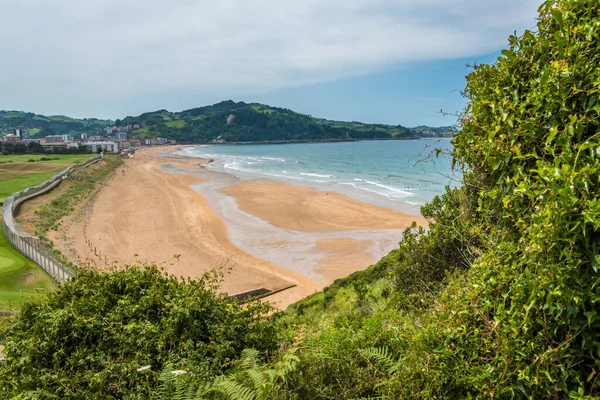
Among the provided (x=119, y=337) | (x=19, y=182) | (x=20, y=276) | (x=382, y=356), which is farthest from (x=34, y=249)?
(x=19, y=182)

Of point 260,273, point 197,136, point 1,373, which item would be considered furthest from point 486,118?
point 197,136

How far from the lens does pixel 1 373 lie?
137 inches

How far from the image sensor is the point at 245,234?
1057 inches

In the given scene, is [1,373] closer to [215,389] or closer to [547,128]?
[215,389]

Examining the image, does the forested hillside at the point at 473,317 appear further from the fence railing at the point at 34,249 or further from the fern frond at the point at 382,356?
the fence railing at the point at 34,249

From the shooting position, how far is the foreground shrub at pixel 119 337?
3385 mm

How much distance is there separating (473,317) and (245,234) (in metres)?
24.4

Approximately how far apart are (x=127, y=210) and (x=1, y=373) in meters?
32.8

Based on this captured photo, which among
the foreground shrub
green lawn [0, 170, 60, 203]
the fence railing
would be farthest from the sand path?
green lawn [0, 170, 60, 203]

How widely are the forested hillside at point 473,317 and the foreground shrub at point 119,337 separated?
0.05 feet

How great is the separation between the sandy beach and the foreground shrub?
8573 millimetres

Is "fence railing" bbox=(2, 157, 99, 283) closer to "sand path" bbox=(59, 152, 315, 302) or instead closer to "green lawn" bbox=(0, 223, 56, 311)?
"green lawn" bbox=(0, 223, 56, 311)

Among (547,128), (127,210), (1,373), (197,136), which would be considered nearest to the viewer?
(547,128)

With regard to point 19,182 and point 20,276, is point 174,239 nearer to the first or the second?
point 20,276
